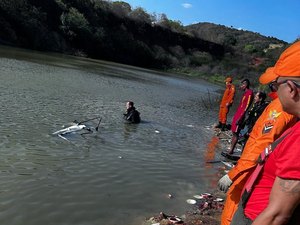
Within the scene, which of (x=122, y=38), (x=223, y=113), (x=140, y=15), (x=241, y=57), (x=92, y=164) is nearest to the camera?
(x=92, y=164)

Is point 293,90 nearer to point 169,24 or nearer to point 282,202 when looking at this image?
point 282,202

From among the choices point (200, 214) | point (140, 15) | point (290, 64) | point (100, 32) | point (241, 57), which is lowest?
point (200, 214)

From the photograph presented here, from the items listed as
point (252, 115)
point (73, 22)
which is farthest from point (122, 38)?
point (252, 115)

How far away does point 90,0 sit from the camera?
7525 centimetres

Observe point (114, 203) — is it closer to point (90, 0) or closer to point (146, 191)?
point (146, 191)

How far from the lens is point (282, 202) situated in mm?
2080

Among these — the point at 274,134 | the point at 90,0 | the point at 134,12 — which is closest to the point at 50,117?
the point at 274,134

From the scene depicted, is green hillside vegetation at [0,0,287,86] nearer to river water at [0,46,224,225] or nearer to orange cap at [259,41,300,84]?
river water at [0,46,224,225]

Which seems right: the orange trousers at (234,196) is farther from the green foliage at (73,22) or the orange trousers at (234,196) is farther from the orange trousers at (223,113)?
the green foliage at (73,22)

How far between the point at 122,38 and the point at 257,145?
7498 centimetres

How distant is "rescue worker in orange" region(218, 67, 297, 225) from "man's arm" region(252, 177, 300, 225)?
939mm

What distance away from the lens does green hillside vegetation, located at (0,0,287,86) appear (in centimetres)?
5634

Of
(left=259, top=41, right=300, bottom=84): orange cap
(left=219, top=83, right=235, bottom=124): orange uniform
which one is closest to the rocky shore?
(left=259, top=41, right=300, bottom=84): orange cap

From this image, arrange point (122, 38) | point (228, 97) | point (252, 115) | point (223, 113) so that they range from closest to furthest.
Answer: point (252, 115), point (228, 97), point (223, 113), point (122, 38)
